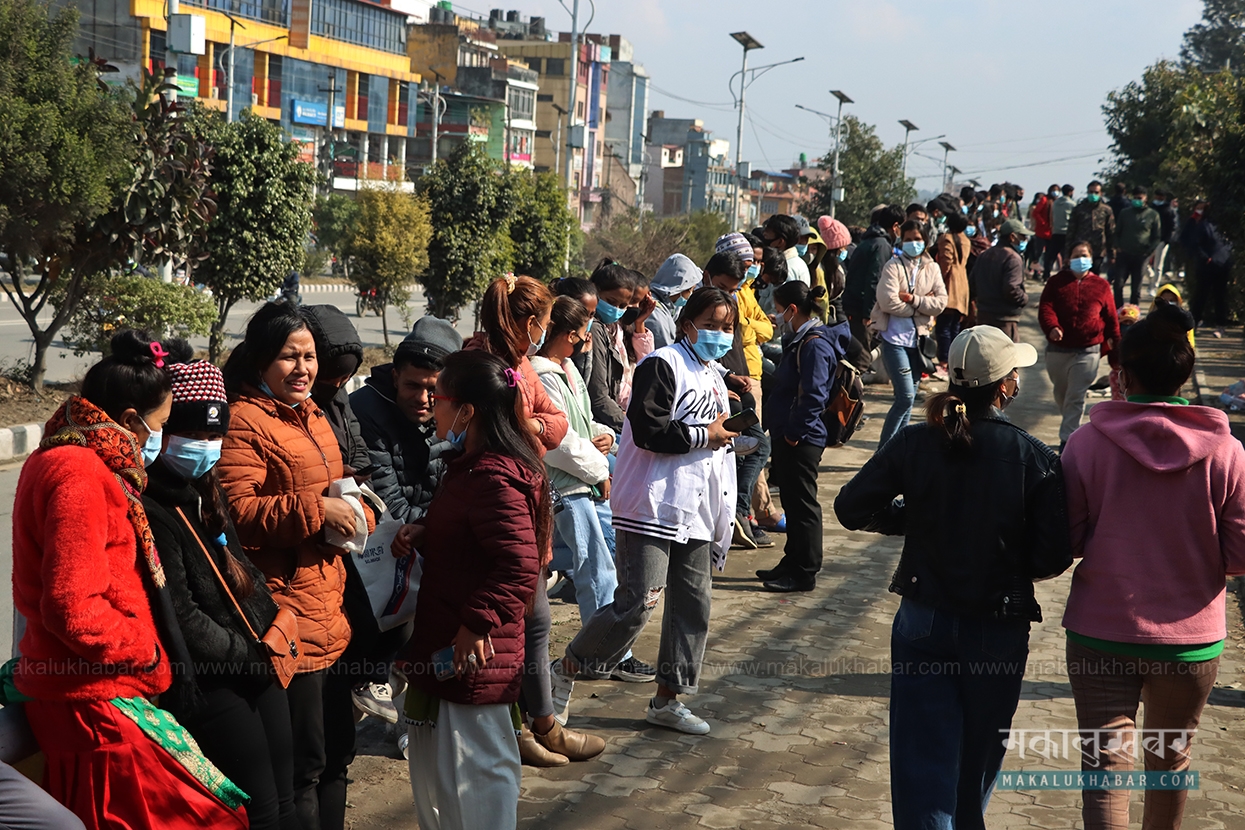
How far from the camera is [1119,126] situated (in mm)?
33719

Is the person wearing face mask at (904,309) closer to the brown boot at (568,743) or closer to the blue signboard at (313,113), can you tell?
the brown boot at (568,743)

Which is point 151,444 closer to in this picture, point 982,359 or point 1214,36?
point 982,359

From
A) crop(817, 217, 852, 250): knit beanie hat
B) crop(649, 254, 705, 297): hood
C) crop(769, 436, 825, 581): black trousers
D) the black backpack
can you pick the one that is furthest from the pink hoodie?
crop(817, 217, 852, 250): knit beanie hat

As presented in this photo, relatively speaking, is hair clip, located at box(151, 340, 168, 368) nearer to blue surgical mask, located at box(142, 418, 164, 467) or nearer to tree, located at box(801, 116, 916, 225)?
blue surgical mask, located at box(142, 418, 164, 467)

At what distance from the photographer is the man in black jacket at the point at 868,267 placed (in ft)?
37.4

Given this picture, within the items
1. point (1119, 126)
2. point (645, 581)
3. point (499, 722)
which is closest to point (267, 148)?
point (645, 581)

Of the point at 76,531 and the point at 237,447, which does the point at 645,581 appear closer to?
the point at 237,447

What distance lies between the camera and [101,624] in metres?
2.79

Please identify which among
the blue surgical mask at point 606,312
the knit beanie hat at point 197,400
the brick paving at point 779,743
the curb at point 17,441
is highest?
the blue surgical mask at point 606,312

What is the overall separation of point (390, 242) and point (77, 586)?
19133 millimetres

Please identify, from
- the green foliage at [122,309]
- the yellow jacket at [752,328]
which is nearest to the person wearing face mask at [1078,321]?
the yellow jacket at [752,328]

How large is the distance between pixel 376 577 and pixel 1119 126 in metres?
34.1

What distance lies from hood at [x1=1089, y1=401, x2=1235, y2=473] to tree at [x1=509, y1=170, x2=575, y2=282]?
19.3m

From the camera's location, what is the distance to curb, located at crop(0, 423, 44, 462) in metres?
10.7
